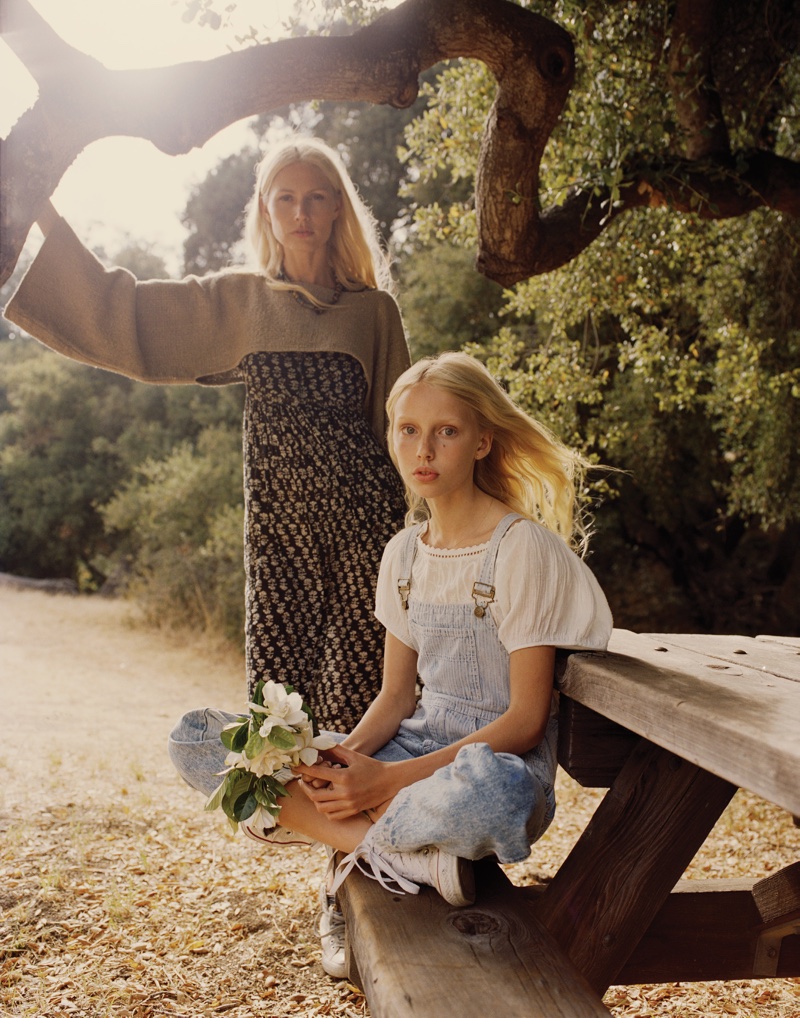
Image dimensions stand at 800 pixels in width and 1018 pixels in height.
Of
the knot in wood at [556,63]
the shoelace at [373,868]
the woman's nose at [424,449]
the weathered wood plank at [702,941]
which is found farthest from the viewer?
the knot in wood at [556,63]

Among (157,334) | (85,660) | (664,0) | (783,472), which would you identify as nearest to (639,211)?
(664,0)

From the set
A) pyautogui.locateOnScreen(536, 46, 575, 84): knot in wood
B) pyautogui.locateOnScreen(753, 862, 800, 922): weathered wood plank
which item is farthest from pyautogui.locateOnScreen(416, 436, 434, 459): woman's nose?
pyautogui.locateOnScreen(536, 46, 575, 84): knot in wood

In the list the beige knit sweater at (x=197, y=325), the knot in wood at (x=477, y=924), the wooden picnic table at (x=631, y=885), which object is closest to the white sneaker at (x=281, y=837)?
the wooden picnic table at (x=631, y=885)

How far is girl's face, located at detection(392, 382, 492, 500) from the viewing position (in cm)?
209

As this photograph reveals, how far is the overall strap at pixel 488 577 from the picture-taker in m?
1.97

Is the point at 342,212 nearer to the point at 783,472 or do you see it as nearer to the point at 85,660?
the point at 783,472

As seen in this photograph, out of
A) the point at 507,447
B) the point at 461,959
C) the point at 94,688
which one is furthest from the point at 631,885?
the point at 94,688

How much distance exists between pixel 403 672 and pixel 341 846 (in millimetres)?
486

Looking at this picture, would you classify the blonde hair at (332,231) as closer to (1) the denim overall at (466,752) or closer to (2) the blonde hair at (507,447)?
(2) the blonde hair at (507,447)

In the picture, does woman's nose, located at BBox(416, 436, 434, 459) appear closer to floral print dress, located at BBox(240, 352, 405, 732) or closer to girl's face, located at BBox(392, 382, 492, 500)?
girl's face, located at BBox(392, 382, 492, 500)

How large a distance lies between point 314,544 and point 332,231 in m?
1.05

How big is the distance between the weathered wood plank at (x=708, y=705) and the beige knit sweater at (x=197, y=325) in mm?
1338

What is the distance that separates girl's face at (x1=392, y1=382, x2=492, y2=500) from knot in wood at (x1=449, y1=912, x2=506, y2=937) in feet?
2.92

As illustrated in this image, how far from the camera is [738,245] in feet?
18.9
